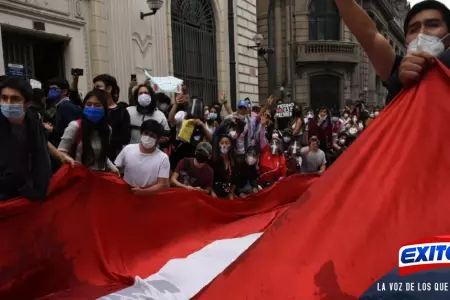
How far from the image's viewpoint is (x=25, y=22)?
31.5ft

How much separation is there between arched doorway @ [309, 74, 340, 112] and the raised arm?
3496 cm

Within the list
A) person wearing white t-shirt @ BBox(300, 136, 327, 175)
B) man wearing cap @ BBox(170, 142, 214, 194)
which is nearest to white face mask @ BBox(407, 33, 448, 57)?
man wearing cap @ BBox(170, 142, 214, 194)

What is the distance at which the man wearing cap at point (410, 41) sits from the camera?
7.26 feet

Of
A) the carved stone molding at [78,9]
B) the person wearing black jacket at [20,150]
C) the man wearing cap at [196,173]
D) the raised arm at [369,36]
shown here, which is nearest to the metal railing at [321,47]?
the carved stone molding at [78,9]

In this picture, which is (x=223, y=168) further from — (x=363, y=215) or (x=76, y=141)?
(x=363, y=215)

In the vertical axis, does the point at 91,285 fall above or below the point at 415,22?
below

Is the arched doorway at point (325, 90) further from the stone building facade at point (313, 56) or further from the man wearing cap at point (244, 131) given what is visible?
the man wearing cap at point (244, 131)

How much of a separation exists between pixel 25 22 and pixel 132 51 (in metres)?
3.29

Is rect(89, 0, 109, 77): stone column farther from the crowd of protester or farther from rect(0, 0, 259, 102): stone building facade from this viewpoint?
the crowd of protester

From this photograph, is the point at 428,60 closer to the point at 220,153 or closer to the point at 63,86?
the point at 63,86

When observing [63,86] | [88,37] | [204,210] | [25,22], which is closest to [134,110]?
[63,86]

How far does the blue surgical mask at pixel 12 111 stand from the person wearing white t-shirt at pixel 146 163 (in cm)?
148

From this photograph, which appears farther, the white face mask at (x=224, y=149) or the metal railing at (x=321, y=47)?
the metal railing at (x=321, y=47)

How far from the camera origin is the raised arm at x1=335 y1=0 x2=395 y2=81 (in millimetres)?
2500
